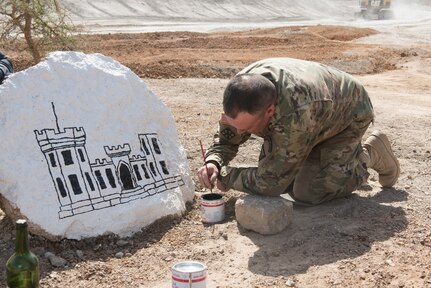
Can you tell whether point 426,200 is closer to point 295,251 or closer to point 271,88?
point 295,251

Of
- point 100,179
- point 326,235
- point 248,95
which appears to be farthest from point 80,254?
point 326,235

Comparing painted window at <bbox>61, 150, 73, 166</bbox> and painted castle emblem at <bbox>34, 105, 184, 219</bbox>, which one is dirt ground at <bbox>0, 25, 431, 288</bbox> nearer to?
painted castle emblem at <bbox>34, 105, 184, 219</bbox>

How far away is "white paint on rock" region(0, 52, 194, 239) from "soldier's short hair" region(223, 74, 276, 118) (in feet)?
3.40

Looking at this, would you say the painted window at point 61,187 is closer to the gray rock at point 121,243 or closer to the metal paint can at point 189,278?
the gray rock at point 121,243

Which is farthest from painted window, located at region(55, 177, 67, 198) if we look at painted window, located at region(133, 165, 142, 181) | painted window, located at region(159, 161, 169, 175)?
painted window, located at region(159, 161, 169, 175)

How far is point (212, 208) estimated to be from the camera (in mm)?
4520

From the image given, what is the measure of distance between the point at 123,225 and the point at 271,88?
1332mm

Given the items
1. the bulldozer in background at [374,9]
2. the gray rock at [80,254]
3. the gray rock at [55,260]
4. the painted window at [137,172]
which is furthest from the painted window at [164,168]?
the bulldozer in background at [374,9]

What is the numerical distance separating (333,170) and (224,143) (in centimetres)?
78

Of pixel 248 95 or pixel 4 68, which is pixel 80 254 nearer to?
pixel 248 95

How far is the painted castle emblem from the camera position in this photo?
4207 millimetres

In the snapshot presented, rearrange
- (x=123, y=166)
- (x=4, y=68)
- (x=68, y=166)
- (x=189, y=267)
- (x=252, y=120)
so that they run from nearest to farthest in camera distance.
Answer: (x=189, y=267) < (x=252, y=120) < (x=68, y=166) < (x=123, y=166) < (x=4, y=68)

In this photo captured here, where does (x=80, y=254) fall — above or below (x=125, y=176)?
below

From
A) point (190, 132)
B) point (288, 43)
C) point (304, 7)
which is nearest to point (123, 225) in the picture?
point (190, 132)
